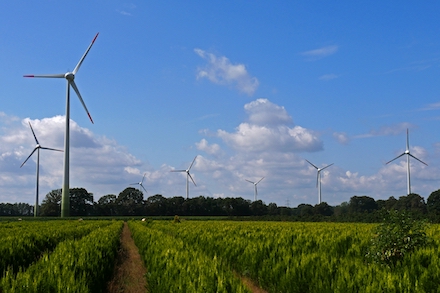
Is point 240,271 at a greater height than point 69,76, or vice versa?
point 69,76

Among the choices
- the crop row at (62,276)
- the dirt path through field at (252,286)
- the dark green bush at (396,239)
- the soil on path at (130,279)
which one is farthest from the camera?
the dirt path through field at (252,286)

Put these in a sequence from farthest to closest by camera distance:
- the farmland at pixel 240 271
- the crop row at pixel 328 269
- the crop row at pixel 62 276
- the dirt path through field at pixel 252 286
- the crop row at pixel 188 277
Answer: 1. the dirt path through field at pixel 252 286
2. the crop row at pixel 328 269
3. the farmland at pixel 240 271
4. the crop row at pixel 188 277
5. the crop row at pixel 62 276

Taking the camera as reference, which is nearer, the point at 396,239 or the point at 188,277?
the point at 188,277

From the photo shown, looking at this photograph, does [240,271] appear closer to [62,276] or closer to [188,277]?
[188,277]

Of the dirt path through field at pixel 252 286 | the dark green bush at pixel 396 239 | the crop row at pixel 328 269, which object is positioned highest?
the dark green bush at pixel 396 239

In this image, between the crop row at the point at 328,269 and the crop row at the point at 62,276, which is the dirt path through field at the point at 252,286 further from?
the crop row at the point at 62,276

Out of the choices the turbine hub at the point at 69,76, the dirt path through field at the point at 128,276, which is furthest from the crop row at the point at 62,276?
the turbine hub at the point at 69,76

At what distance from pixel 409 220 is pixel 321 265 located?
390 cm

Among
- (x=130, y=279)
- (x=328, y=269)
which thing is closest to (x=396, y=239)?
(x=328, y=269)

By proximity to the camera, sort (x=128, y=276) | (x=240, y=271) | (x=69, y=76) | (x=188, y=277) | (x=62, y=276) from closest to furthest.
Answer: (x=188, y=277) < (x=62, y=276) < (x=128, y=276) < (x=240, y=271) < (x=69, y=76)

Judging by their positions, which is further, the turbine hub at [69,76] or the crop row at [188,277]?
the turbine hub at [69,76]

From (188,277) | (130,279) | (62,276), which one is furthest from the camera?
(130,279)

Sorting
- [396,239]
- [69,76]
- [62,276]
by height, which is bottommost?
[62,276]

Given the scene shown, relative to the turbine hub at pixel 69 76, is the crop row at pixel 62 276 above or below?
below
